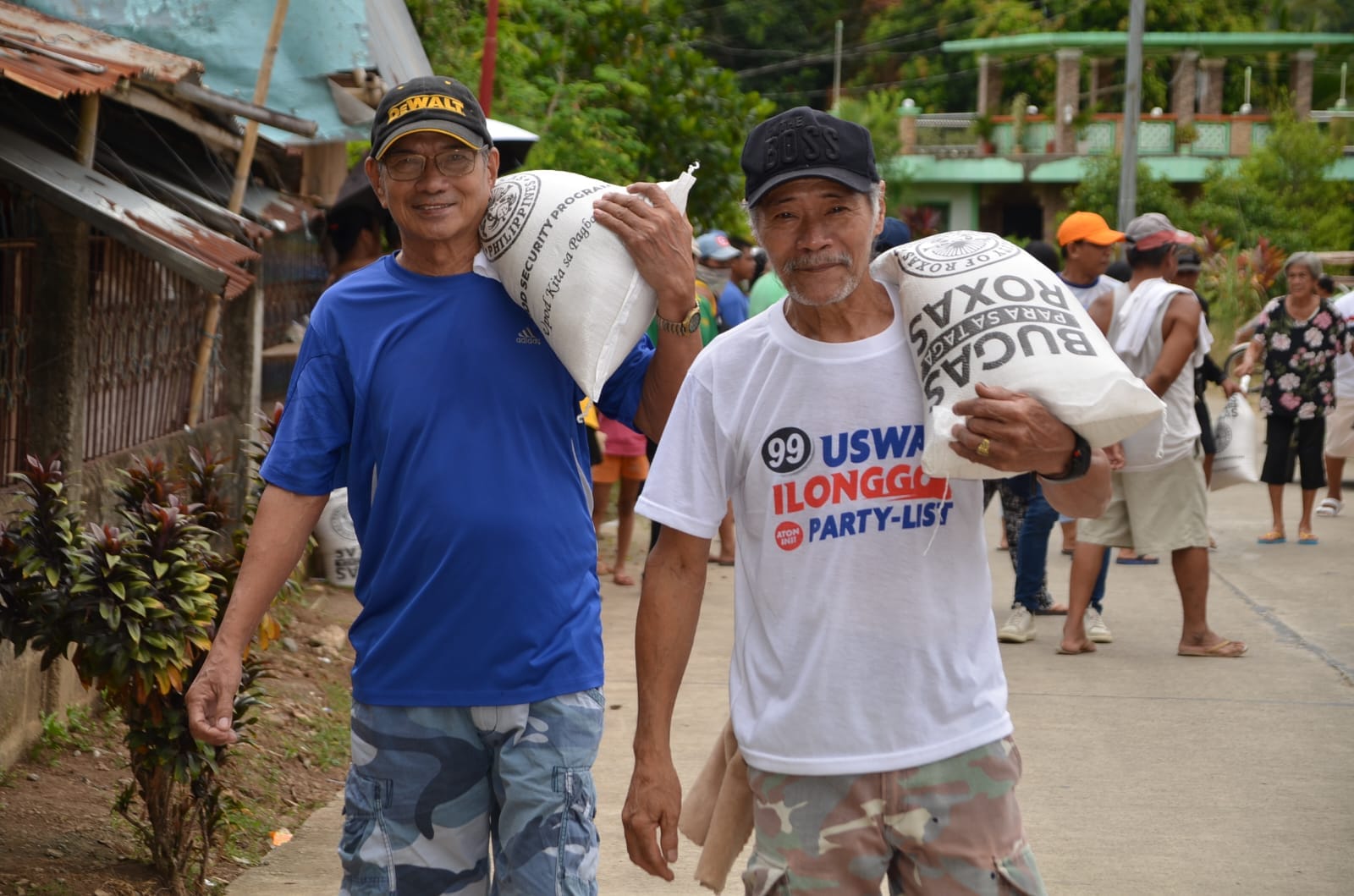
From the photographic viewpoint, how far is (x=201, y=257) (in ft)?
17.4

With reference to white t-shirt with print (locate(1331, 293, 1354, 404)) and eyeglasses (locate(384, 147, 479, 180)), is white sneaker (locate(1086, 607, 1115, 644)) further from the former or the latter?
eyeglasses (locate(384, 147, 479, 180))

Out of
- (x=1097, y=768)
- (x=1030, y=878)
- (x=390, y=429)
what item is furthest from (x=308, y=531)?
(x=1097, y=768)

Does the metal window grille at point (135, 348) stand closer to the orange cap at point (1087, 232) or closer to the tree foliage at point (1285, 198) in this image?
the orange cap at point (1087, 232)

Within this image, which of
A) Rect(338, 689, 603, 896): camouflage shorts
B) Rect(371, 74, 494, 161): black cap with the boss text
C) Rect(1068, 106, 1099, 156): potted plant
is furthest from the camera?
Rect(1068, 106, 1099, 156): potted plant

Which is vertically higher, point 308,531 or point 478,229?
point 478,229

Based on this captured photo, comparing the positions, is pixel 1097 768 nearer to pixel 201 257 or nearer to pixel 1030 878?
pixel 1030 878

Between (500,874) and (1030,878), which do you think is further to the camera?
(500,874)

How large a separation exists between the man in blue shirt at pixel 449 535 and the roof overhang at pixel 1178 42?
37305 mm

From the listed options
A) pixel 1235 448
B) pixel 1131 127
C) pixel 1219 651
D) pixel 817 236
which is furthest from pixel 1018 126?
pixel 817 236

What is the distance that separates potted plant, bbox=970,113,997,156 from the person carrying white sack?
32832 mm

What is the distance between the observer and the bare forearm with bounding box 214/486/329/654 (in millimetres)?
3100

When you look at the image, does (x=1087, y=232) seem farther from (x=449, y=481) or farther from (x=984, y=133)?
(x=984, y=133)

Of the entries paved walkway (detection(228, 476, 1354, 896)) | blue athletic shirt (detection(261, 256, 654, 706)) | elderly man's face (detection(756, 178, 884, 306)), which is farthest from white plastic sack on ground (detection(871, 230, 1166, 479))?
paved walkway (detection(228, 476, 1354, 896))

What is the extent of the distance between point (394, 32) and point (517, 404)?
20.7 feet
